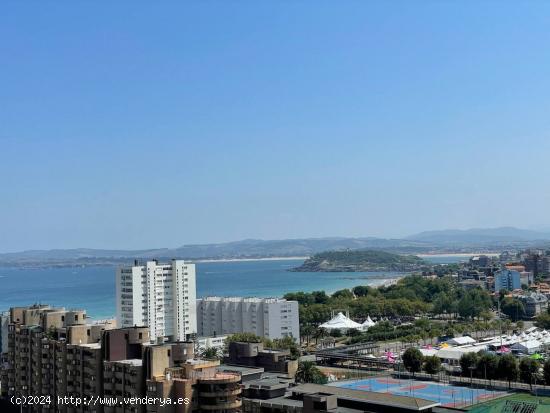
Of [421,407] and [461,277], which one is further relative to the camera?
[461,277]

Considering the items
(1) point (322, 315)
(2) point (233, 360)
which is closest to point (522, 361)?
(2) point (233, 360)

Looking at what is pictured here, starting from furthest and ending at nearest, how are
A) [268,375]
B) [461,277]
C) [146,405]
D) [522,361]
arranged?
1. [461,277]
2. [522,361]
3. [268,375]
4. [146,405]

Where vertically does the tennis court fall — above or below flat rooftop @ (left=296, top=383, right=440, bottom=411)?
below

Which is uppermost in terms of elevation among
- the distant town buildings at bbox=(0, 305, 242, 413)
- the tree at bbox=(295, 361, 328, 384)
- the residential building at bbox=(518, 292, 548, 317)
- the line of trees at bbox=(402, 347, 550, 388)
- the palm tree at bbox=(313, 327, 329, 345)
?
the distant town buildings at bbox=(0, 305, 242, 413)

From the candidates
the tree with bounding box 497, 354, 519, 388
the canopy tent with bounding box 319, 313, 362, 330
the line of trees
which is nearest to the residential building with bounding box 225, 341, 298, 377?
the line of trees

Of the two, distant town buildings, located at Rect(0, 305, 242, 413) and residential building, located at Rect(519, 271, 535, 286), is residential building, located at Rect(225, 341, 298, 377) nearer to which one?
distant town buildings, located at Rect(0, 305, 242, 413)

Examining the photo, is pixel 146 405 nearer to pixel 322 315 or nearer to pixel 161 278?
pixel 161 278
